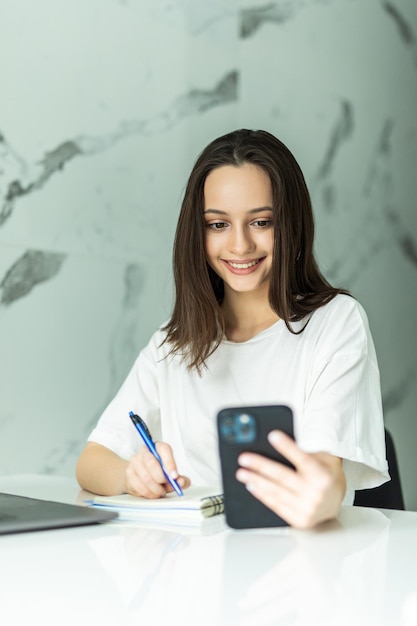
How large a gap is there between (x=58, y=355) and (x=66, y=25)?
30.8 inches

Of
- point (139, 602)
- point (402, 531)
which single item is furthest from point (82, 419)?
point (139, 602)

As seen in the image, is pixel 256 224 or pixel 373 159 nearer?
pixel 256 224

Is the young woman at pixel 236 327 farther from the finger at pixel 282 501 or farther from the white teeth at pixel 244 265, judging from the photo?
the finger at pixel 282 501

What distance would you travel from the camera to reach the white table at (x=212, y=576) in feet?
2.31

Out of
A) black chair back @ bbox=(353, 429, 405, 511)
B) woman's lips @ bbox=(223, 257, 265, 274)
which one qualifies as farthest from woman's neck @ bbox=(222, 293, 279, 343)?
black chair back @ bbox=(353, 429, 405, 511)

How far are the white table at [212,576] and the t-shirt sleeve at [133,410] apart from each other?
53 cm

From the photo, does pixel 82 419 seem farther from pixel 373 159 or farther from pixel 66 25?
pixel 373 159

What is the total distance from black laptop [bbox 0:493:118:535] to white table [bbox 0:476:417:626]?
1 centimetres

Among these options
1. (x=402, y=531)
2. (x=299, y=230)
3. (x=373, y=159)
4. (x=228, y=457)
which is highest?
(x=373, y=159)

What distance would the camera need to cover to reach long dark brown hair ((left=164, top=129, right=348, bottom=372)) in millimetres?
1686

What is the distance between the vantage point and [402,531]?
111cm

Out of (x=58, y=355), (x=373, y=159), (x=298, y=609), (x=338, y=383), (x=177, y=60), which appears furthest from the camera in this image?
(x=373, y=159)

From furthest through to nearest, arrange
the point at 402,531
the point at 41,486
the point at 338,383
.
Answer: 1. the point at 41,486
2. the point at 338,383
3. the point at 402,531

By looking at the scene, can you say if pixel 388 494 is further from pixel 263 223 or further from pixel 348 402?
pixel 263 223
